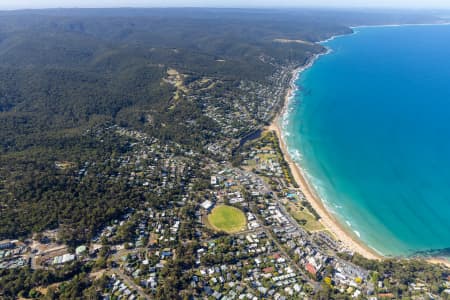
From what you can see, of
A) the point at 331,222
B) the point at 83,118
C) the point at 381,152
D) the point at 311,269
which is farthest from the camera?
the point at 83,118

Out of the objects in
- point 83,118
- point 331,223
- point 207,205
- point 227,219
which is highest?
point 83,118

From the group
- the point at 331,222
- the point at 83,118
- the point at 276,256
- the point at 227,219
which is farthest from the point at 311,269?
the point at 83,118

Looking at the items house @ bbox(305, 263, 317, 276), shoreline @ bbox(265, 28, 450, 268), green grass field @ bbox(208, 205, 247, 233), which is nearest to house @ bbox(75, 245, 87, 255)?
green grass field @ bbox(208, 205, 247, 233)

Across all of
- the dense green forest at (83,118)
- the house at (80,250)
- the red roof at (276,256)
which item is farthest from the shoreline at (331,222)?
the house at (80,250)

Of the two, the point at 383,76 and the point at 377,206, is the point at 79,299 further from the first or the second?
the point at 383,76

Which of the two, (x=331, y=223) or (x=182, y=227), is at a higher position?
(x=182, y=227)

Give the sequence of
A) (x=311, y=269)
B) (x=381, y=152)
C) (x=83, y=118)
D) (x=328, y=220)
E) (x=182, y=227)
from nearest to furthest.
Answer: (x=311, y=269) < (x=182, y=227) < (x=328, y=220) < (x=381, y=152) < (x=83, y=118)

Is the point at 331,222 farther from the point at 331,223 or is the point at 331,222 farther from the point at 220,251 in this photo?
the point at 220,251

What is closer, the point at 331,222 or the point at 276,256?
the point at 276,256

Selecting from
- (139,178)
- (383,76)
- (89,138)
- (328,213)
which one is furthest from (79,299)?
(383,76)

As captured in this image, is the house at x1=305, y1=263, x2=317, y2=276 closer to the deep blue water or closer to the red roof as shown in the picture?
the red roof
